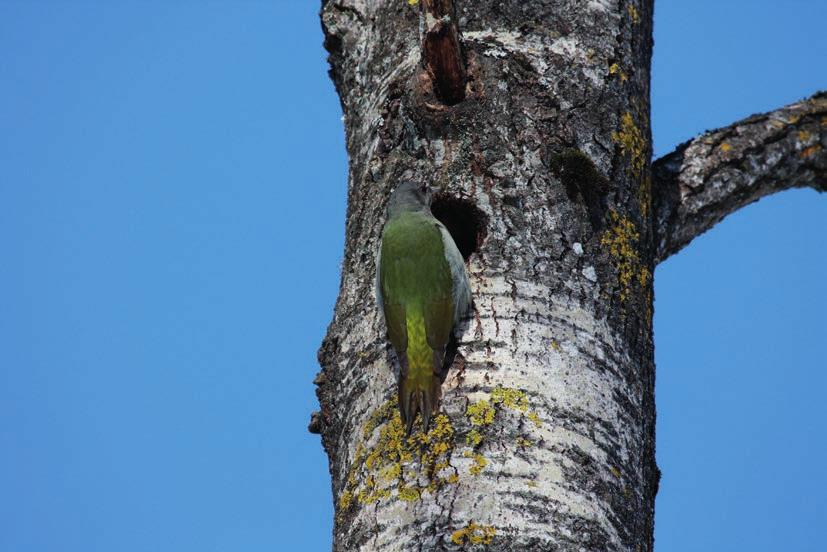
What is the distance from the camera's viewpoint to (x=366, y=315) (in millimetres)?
4098

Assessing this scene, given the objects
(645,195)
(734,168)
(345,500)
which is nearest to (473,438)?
(345,500)

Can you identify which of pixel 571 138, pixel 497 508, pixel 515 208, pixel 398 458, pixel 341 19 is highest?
pixel 341 19

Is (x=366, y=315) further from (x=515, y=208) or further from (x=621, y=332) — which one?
(x=621, y=332)

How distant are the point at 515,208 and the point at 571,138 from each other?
417 millimetres

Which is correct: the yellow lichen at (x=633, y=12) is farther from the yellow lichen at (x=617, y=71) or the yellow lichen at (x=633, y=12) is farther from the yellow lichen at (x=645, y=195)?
the yellow lichen at (x=645, y=195)

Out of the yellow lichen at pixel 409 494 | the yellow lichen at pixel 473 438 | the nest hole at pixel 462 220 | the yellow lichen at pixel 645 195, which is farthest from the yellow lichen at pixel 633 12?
the yellow lichen at pixel 409 494

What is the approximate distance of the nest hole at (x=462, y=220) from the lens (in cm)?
Answer: 408

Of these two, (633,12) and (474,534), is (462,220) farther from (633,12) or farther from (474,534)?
(474,534)

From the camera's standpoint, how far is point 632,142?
14.5ft

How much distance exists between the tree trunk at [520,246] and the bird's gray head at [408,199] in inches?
2.4

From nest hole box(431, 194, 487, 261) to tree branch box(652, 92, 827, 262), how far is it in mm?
859

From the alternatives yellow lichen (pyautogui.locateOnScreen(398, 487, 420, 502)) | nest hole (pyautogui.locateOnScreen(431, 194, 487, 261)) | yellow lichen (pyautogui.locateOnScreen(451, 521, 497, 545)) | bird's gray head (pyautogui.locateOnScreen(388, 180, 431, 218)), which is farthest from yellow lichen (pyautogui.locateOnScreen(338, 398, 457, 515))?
bird's gray head (pyautogui.locateOnScreen(388, 180, 431, 218))

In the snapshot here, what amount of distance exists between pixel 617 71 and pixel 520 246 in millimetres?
1030

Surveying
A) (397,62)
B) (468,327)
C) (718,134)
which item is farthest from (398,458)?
(718,134)
